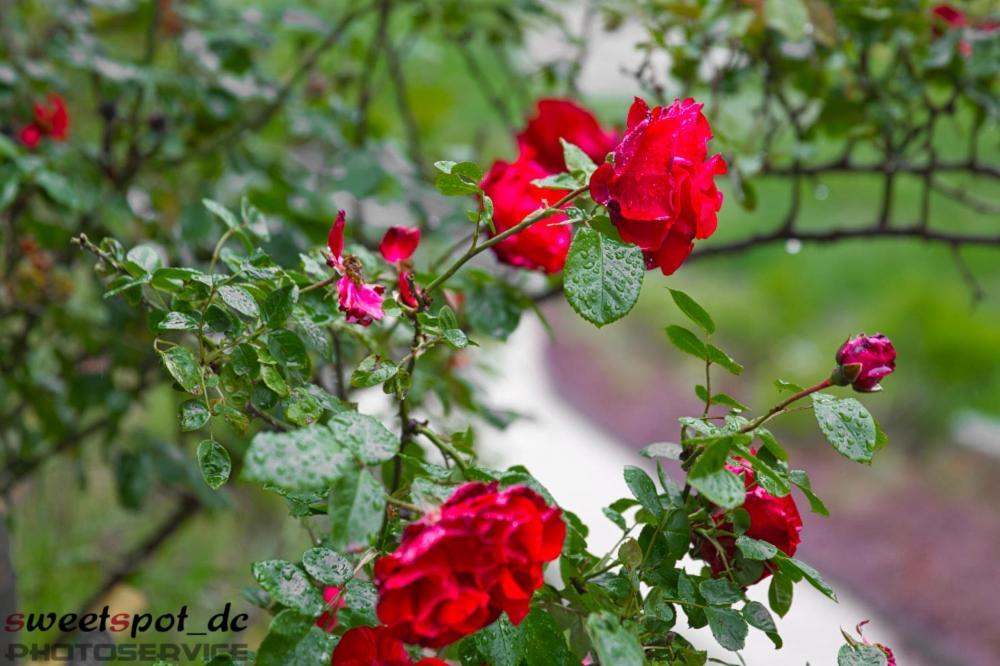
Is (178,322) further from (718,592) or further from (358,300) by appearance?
(718,592)

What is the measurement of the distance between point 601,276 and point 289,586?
0.52 ft

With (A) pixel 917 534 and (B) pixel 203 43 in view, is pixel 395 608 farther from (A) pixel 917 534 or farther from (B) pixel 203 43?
(A) pixel 917 534

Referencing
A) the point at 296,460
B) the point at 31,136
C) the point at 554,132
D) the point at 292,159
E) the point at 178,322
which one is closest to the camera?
the point at 296,460

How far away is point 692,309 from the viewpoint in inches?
15.9

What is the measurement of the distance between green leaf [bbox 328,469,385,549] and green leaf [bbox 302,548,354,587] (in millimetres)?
66

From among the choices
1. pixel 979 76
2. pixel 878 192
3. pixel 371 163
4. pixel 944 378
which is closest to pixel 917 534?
pixel 944 378

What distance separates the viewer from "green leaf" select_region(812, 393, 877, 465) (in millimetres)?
363

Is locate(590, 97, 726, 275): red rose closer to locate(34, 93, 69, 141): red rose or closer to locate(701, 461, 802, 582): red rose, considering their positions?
locate(701, 461, 802, 582): red rose

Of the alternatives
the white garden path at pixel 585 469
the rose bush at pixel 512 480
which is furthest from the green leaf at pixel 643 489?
the white garden path at pixel 585 469

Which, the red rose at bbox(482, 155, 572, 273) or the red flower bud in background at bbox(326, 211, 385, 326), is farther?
the red rose at bbox(482, 155, 572, 273)

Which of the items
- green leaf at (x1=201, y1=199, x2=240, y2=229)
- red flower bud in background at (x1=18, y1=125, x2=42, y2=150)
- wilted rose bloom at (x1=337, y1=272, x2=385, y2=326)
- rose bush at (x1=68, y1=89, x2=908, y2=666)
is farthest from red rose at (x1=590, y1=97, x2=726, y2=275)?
red flower bud in background at (x1=18, y1=125, x2=42, y2=150)

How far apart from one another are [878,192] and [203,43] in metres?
2.59

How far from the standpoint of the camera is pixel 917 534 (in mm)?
2094

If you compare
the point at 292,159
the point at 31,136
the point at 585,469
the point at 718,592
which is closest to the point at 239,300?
the point at 718,592
